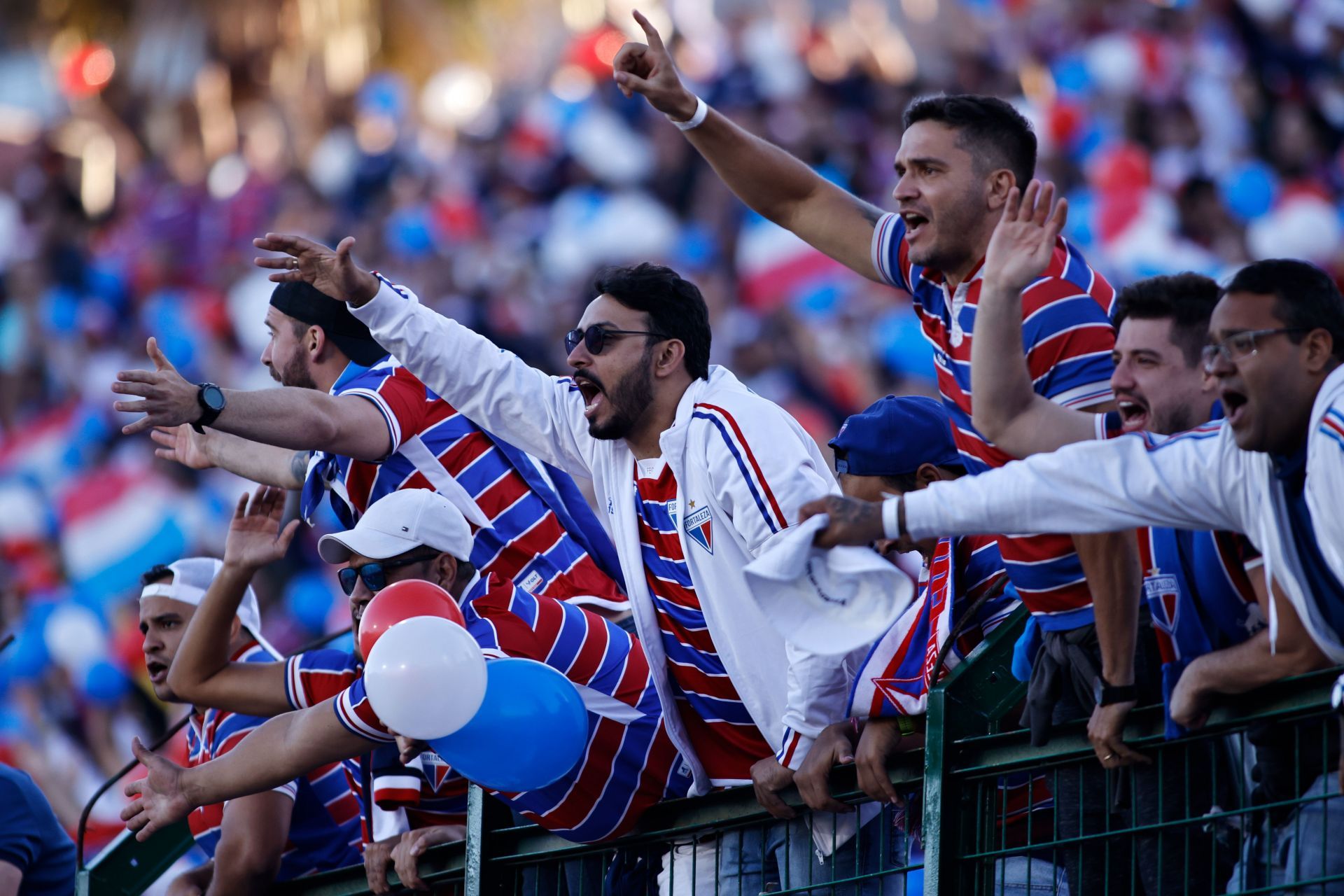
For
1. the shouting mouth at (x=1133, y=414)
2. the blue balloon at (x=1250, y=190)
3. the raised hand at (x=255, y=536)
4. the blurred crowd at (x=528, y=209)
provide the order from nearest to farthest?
the shouting mouth at (x=1133, y=414) < the raised hand at (x=255, y=536) < the blue balloon at (x=1250, y=190) < the blurred crowd at (x=528, y=209)

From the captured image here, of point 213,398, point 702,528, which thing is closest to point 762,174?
point 702,528

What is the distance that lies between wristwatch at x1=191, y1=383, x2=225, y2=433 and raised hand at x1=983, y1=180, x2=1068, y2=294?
188 cm

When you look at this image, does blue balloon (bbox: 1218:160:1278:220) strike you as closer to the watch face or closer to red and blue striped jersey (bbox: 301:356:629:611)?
red and blue striped jersey (bbox: 301:356:629:611)

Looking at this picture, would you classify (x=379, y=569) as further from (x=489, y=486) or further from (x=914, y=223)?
(x=914, y=223)

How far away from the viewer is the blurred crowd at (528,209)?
9609 mm

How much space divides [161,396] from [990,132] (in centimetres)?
195

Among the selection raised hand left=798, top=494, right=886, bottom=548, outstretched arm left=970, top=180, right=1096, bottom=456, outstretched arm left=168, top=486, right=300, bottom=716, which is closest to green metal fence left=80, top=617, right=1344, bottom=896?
outstretched arm left=970, top=180, right=1096, bottom=456

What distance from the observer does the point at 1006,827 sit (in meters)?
3.73

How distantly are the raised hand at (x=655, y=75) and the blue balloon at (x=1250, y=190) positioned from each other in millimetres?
5212

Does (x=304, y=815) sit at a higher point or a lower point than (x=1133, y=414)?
lower

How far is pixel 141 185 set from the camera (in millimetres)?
15367

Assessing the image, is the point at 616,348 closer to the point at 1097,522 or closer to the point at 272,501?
the point at 272,501

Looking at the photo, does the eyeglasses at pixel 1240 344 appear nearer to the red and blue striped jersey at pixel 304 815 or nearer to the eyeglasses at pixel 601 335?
the eyeglasses at pixel 601 335

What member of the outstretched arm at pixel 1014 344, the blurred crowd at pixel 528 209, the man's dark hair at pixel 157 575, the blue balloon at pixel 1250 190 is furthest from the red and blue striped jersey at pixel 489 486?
the blue balloon at pixel 1250 190
